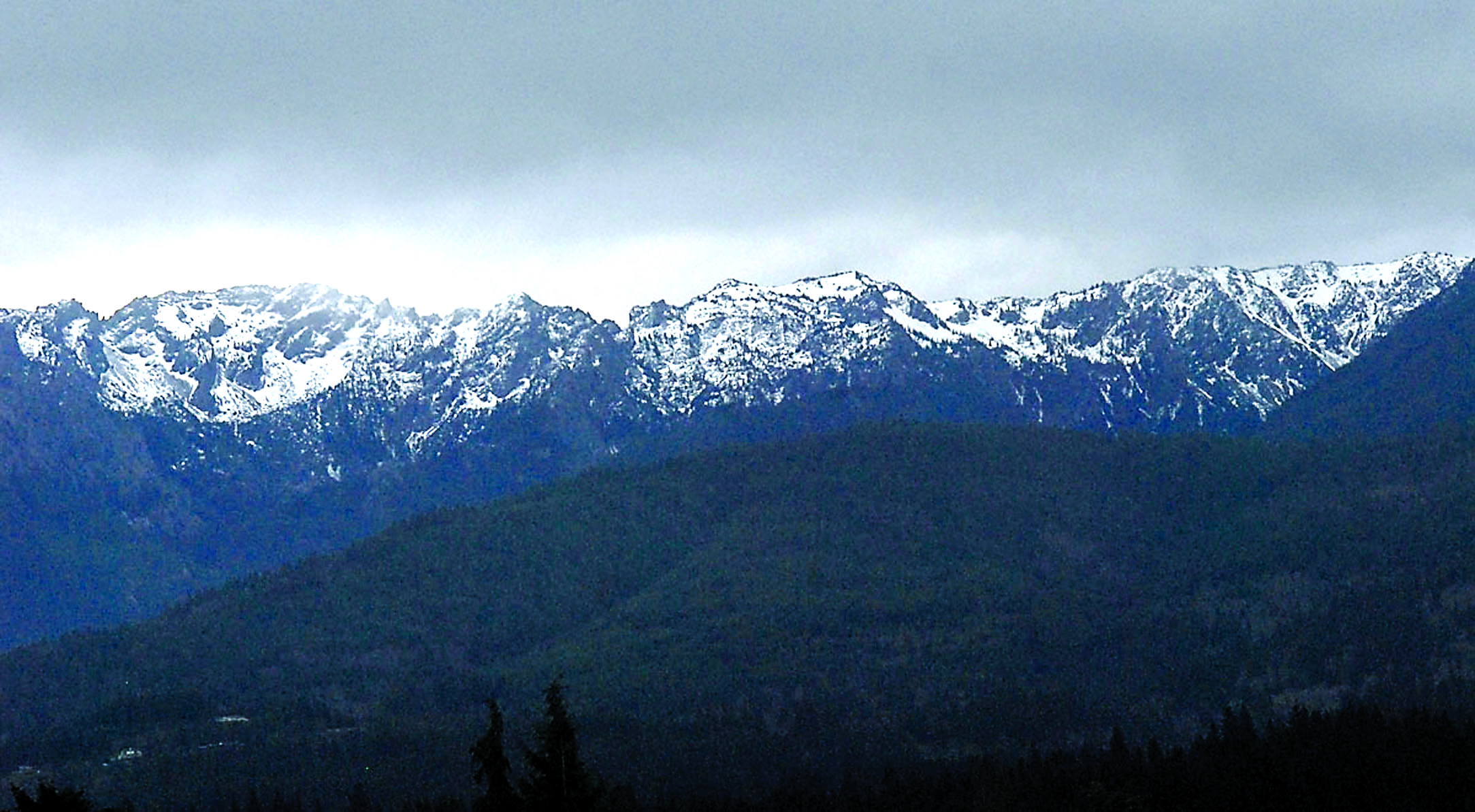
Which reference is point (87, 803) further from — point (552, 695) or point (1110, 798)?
point (1110, 798)

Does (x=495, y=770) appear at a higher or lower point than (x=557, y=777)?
higher

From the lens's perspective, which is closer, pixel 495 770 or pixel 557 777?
pixel 557 777

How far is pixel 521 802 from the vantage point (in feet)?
352

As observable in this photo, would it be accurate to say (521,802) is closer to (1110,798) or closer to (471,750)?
(471,750)

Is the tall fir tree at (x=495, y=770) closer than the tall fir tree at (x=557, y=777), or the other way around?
the tall fir tree at (x=557, y=777)

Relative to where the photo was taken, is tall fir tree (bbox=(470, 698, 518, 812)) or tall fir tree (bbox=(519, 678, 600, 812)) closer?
tall fir tree (bbox=(519, 678, 600, 812))

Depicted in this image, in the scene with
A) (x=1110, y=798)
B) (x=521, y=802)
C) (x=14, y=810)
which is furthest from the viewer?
(x=1110, y=798)

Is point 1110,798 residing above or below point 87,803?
below

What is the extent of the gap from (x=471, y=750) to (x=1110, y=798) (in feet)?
112

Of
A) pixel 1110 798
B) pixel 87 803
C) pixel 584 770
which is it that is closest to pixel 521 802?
pixel 584 770

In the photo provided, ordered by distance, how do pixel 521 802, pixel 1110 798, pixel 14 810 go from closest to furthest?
pixel 14 810 → pixel 521 802 → pixel 1110 798

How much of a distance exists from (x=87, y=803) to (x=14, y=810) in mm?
2647

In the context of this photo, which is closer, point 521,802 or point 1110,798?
point 521,802

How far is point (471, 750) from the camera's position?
365 feet
